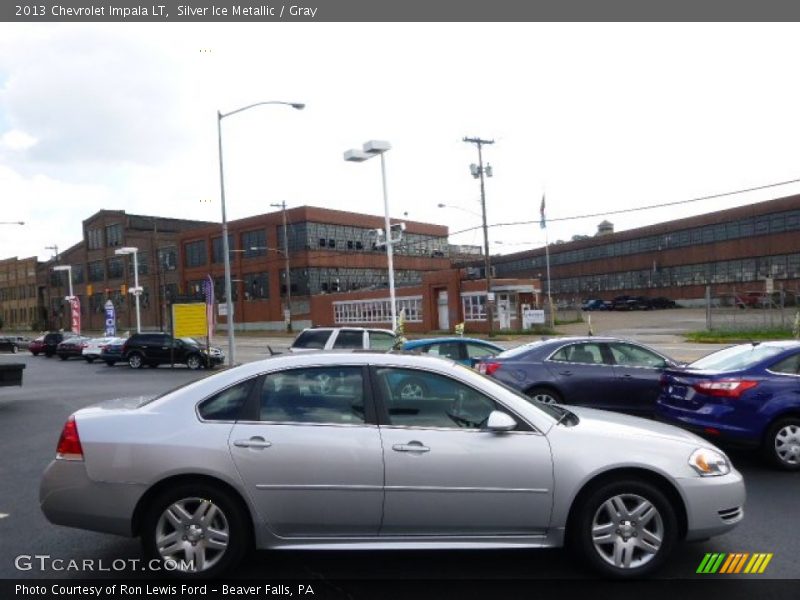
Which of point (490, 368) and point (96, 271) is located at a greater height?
point (96, 271)

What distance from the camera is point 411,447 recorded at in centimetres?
449

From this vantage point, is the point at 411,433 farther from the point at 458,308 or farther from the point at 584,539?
the point at 458,308

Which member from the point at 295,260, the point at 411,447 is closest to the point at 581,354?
the point at 411,447

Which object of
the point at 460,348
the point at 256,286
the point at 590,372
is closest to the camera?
the point at 590,372

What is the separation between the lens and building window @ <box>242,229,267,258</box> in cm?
7012

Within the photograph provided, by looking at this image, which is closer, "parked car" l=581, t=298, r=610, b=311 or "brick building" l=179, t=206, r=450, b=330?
"brick building" l=179, t=206, r=450, b=330

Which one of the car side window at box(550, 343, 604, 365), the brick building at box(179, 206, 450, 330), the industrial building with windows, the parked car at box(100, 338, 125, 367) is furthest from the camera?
the brick building at box(179, 206, 450, 330)

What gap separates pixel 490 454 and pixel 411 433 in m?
0.54

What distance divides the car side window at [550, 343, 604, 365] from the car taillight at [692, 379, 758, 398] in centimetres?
305

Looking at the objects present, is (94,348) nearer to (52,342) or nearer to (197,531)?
(52,342)

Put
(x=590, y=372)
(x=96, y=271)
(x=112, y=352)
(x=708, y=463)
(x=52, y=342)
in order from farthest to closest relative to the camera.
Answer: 1. (x=96, y=271)
2. (x=52, y=342)
3. (x=112, y=352)
4. (x=590, y=372)
5. (x=708, y=463)

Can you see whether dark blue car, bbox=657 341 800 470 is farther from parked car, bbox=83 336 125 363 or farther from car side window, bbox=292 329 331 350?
parked car, bbox=83 336 125 363

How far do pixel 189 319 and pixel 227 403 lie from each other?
973 inches

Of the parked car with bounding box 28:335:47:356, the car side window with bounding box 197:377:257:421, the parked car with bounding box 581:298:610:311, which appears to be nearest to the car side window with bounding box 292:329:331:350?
the car side window with bounding box 197:377:257:421
